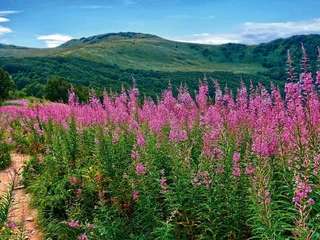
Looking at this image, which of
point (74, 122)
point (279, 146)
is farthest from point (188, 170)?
point (74, 122)

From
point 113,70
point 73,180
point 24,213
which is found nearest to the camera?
point 73,180

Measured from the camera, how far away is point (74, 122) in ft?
32.6

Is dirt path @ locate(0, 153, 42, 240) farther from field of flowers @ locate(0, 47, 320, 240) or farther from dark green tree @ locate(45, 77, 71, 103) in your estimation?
dark green tree @ locate(45, 77, 71, 103)

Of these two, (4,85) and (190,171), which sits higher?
(190,171)

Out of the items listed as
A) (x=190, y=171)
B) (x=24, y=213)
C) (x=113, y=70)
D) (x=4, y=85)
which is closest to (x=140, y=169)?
(x=190, y=171)

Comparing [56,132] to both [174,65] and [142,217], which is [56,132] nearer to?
[142,217]

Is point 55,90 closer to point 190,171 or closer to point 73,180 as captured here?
point 73,180

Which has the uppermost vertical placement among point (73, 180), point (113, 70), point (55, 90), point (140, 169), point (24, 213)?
point (140, 169)

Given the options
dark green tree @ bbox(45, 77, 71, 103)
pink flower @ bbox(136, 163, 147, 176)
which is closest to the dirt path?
pink flower @ bbox(136, 163, 147, 176)

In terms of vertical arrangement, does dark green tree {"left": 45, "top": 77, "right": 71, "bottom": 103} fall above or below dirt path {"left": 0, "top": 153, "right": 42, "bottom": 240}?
below

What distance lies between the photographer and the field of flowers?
444cm

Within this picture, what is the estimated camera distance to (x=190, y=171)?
5441mm

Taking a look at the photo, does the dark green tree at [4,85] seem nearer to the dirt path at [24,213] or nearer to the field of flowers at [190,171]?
the dirt path at [24,213]

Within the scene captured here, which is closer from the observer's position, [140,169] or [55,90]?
[140,169]
